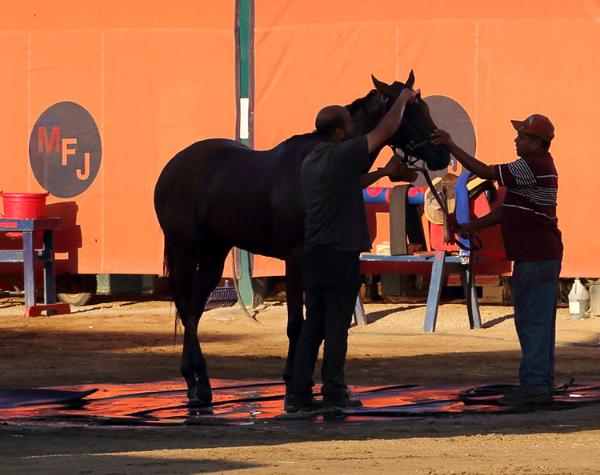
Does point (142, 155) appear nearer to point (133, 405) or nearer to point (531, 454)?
point (133, 405)

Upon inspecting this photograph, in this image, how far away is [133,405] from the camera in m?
11.6

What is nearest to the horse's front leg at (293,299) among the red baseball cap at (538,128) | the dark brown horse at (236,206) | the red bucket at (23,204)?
the dark brown horse at (236,206)

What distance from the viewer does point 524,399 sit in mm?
11336

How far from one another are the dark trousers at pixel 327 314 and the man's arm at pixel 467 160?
0.93 meters

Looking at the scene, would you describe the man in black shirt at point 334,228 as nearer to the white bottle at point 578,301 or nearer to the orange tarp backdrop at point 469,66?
the white bottle at point 578,301

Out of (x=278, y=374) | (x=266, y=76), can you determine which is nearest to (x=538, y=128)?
(x=278, y=374)

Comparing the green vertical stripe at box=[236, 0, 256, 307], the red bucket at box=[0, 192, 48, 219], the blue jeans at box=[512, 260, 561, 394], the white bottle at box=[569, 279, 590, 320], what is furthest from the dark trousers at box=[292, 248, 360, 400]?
the red bucket at box=[0, 192, 48, 219]

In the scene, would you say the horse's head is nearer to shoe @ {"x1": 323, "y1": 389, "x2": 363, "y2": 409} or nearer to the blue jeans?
the blue jeans

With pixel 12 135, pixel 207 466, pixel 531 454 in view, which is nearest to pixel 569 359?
pixel 531 454

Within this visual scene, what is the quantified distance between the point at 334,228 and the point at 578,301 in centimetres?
814

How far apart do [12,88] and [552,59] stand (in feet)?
20.4

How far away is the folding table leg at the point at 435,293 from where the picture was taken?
17859 millimetres

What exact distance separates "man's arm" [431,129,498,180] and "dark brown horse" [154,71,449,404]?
0.29 m

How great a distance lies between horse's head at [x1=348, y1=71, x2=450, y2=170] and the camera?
464 inches
